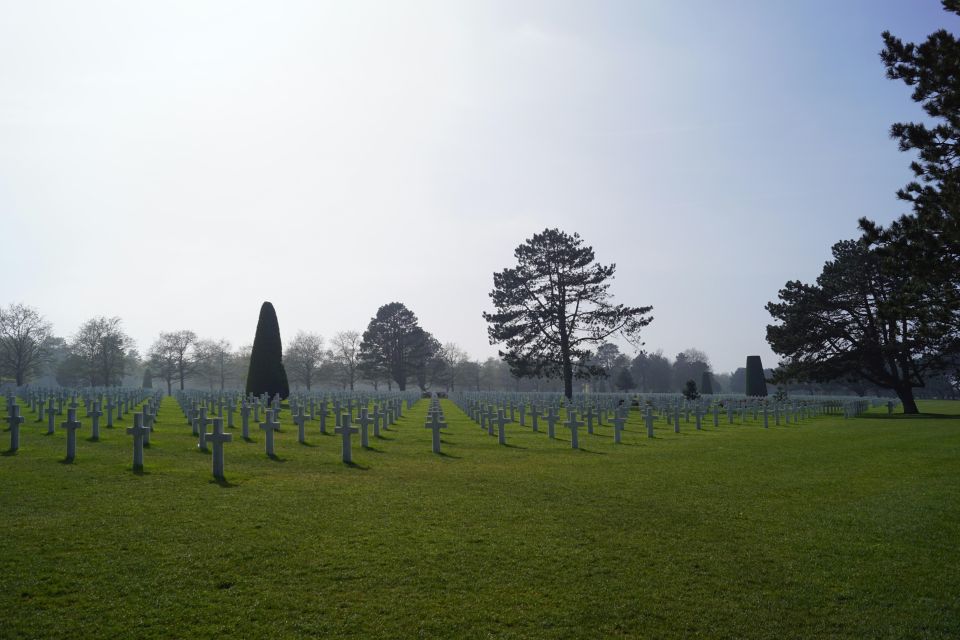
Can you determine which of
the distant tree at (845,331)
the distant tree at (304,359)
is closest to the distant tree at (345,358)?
the distant tree at (304,359)

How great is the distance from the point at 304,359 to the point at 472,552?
83425mm

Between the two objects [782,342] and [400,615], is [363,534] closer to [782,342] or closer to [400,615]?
[400,615]

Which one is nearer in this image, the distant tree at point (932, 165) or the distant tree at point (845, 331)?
Answer: the distant tree at point (932, 165)

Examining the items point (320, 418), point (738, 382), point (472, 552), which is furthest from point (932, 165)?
point (738, 382)

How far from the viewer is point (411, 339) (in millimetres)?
75438

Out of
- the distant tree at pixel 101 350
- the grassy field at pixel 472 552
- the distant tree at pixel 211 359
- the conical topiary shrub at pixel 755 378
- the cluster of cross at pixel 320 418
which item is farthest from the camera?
the distant tree at pixel 211 359

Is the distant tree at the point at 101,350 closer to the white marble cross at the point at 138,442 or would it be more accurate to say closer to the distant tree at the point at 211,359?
the distant tree at the point at 211,359

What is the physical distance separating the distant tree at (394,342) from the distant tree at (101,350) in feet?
87.8

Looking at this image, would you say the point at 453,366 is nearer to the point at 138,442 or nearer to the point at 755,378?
the point at 755,378

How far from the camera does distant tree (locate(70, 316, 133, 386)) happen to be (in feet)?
225

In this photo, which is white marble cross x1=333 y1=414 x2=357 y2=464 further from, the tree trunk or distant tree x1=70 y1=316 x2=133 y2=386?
distant tree x1=70 y1=316 x2=133 y2=386

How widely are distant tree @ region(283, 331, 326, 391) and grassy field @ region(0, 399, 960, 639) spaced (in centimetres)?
7347

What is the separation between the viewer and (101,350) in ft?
227

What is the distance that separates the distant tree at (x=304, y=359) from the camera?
83.7 m
